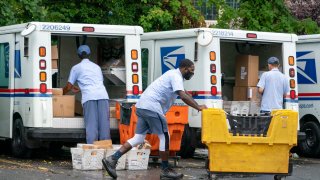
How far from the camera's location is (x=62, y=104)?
50.3ft

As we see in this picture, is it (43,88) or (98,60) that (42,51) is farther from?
(98,60)

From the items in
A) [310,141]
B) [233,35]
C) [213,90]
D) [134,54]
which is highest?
[233,35]

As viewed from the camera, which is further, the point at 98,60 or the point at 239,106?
the point at 98,60

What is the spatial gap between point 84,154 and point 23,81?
7.76ft

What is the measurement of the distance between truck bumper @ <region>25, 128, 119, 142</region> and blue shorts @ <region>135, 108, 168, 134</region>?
2.26 metres

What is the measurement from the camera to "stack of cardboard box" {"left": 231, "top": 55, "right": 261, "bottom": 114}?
1656 cm

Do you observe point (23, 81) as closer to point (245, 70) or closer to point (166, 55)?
point (166, 55)

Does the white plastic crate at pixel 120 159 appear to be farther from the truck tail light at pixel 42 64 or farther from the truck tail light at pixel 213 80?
the truck tail light at pixel 213 80

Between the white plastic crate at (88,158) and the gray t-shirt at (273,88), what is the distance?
3.45m

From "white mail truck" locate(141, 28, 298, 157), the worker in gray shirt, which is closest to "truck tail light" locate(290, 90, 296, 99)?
"white mail truck" locate(141, 28, 298, 157)

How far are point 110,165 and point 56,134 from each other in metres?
2.43

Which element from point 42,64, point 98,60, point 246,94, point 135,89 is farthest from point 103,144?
point 246,94

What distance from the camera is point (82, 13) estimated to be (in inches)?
803

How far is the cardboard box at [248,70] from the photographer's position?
664 inches
